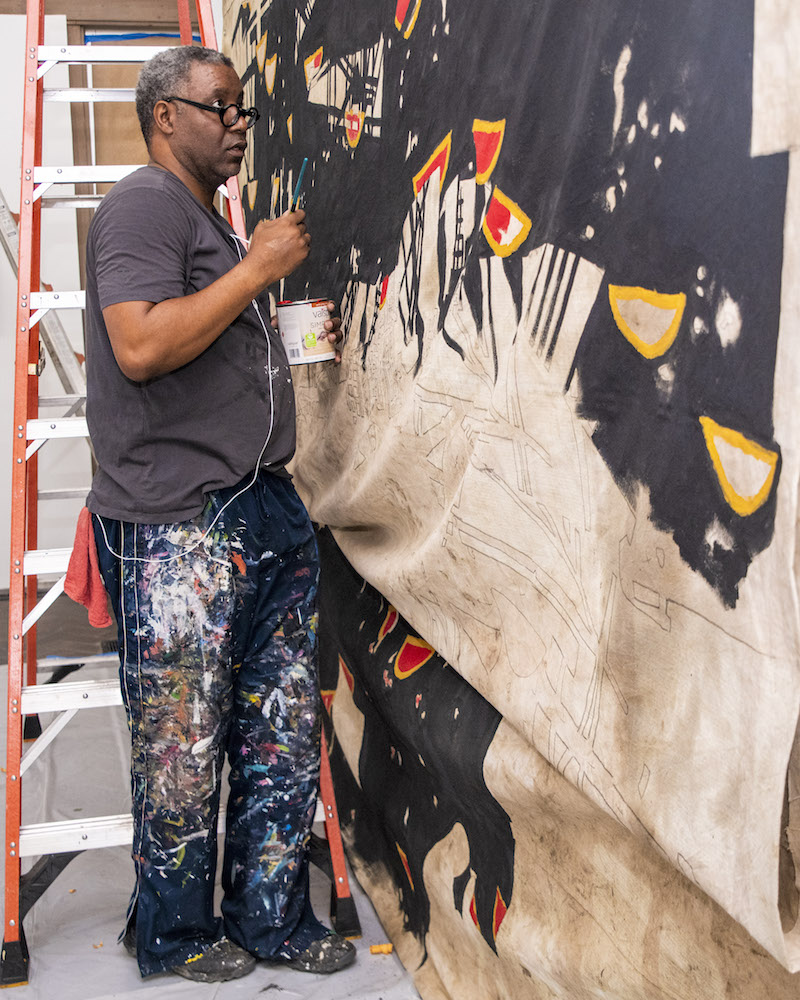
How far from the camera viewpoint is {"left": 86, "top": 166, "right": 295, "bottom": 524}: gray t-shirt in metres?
1.56

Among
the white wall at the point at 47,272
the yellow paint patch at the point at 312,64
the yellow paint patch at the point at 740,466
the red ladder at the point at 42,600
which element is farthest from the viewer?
the white wall at the point at 47,272

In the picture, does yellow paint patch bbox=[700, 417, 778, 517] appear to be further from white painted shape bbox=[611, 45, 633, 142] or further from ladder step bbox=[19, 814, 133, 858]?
ladder step bbox=[19, 814, 133, 858]

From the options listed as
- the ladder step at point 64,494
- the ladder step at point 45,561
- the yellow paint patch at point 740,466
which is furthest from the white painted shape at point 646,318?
the ladder step at point 64,494

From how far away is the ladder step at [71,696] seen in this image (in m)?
1.91

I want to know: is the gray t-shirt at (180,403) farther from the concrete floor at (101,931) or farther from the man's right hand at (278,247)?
the concrete floor at (101,931)

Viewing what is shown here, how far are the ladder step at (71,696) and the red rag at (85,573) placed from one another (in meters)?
0.23

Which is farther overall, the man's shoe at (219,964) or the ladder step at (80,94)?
the ladder step at (80,94)

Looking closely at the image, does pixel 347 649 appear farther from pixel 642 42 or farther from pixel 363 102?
pixel 642 42

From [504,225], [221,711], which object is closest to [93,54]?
[504,225]

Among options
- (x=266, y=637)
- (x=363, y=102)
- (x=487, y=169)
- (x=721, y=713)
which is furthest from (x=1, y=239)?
(x=721, y=713)

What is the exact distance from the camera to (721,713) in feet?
2.97

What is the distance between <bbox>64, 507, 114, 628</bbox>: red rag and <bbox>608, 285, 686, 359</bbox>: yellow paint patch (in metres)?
1.05

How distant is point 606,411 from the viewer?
41.7 inches

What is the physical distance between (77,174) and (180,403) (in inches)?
24.8
